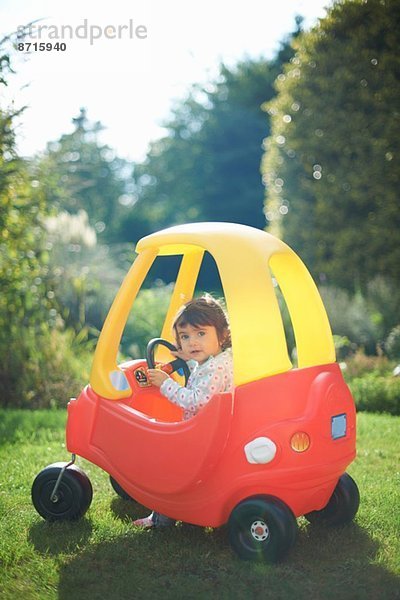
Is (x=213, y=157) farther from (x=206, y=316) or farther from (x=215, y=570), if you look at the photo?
(x=215, y=570)

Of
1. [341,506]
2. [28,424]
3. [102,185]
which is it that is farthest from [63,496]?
[102,185]

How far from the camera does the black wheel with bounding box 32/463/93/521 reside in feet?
12.2

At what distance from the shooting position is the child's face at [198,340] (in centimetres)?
361

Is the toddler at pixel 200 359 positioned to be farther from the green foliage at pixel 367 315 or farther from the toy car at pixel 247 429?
the green foliage at pixel 367 315

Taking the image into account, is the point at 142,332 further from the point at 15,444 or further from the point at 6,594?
the point at 6,594

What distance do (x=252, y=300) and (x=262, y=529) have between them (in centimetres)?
97

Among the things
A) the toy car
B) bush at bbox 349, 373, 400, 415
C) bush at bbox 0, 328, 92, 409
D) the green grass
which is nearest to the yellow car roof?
Result: the toy car

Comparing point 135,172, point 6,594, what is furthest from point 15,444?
point 135,172

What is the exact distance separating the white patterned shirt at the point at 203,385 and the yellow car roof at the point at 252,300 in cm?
23

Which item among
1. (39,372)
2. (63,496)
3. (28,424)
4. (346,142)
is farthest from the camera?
(346,142)

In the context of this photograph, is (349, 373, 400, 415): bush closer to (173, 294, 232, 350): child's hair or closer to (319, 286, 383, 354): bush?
(319, 286, 383, 354): bush

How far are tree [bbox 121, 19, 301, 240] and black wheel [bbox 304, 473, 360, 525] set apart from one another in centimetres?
1902

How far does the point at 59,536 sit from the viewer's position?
3541mm

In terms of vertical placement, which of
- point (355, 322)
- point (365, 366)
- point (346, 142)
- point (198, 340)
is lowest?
point (365, 366)
